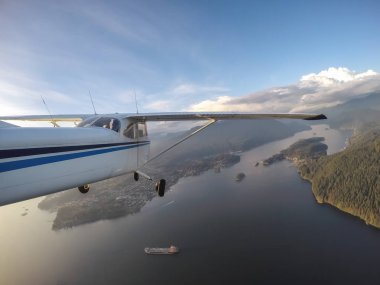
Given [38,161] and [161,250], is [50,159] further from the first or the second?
[161,250]

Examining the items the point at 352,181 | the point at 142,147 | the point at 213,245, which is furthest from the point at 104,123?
the point at 352,181

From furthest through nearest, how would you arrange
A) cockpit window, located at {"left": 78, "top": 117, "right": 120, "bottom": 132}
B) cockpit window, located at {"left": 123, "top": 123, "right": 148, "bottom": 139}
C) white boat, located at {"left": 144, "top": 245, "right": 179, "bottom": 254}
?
white boat, located at {"left": 144, "top": 245, "right": 179, "bottom": 254}, cockpit window, located at {"left": 123, "top": 123, "right": 148, "bottom": 139}, cockpit window, located at {"left": 78, "top": 117, "right": 120, "bottom": 132}

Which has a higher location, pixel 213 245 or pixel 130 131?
pixel 130 131

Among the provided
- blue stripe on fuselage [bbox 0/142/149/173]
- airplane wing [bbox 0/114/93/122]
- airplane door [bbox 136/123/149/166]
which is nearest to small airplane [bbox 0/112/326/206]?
blue stripe on fuselage [bbox 0/142/149/173]

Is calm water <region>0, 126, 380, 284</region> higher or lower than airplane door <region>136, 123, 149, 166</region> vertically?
lower

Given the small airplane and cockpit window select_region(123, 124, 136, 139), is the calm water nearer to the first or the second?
cockpit window select_region(123, 124, 136, 139)

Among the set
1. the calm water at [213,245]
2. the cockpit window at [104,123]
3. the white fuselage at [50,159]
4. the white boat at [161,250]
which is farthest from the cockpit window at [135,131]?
the white boat at [161,250]
